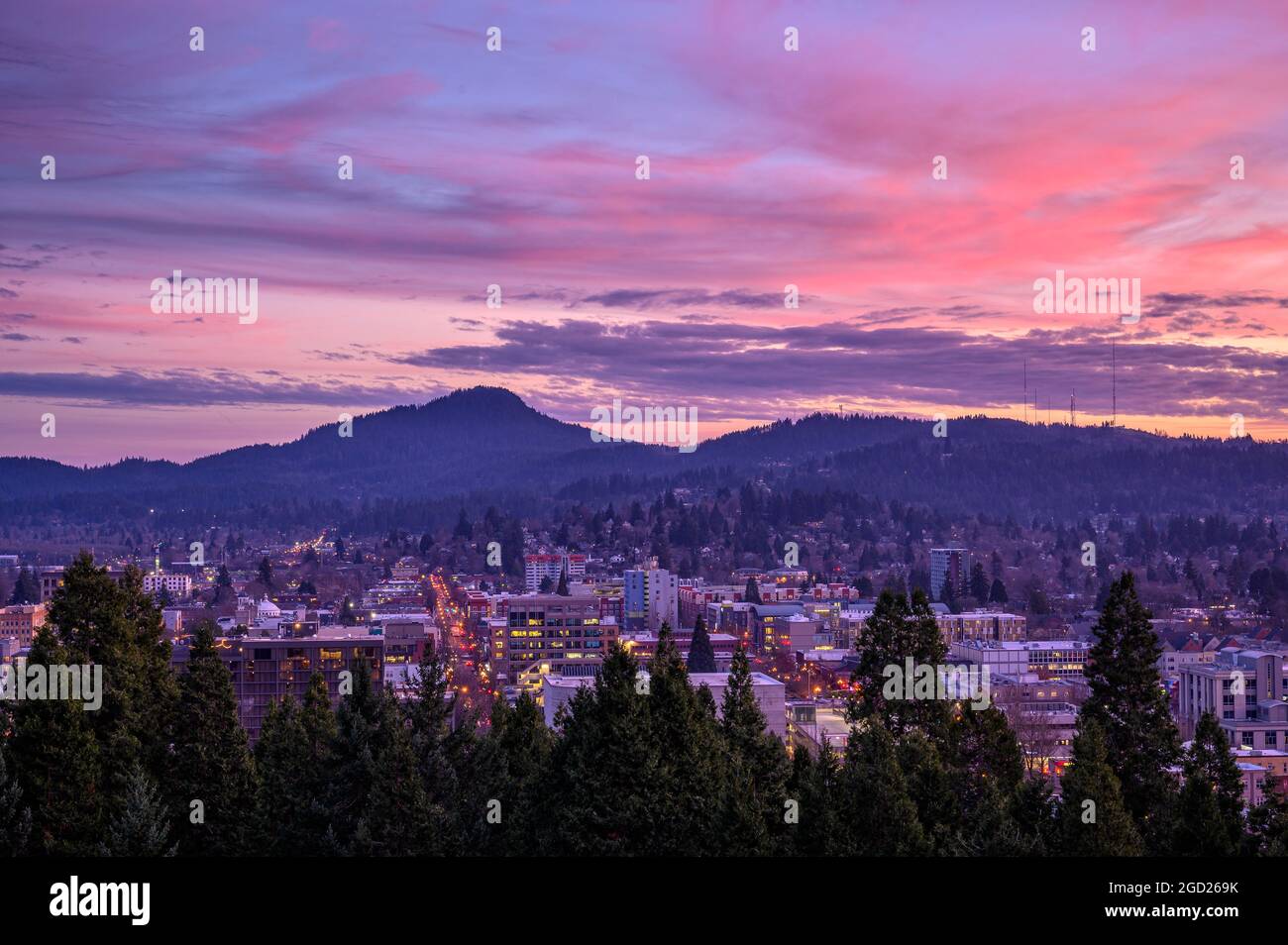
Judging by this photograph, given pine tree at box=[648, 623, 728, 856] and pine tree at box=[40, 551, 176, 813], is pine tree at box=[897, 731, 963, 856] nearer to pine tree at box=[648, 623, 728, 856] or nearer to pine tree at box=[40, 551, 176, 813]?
pine tree at box=[648, 623, 728, 856]

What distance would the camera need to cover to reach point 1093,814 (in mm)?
16531

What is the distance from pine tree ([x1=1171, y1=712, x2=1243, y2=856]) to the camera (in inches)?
658

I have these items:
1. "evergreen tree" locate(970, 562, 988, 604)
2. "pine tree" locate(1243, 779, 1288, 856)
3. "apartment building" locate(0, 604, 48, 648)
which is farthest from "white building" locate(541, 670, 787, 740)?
"evergreen tree" locate(970, 562, 988, 604)

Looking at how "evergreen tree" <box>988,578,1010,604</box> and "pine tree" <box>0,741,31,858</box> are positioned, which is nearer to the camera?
"pine tree" <box>0,741,31,858</box>

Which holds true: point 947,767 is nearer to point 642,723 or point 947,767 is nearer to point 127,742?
point 642,723

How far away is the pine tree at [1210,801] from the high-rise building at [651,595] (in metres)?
99.8

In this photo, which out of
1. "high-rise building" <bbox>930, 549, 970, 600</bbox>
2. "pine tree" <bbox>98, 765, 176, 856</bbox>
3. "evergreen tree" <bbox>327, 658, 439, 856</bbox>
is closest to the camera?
"pine tree" <bbox>98, 765, 176, 856</bbox>

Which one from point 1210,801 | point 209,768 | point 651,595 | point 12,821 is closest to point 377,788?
point 209,768

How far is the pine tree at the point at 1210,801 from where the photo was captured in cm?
1670

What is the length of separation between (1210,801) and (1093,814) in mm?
1806

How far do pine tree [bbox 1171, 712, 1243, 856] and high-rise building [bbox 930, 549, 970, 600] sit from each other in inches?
4664
